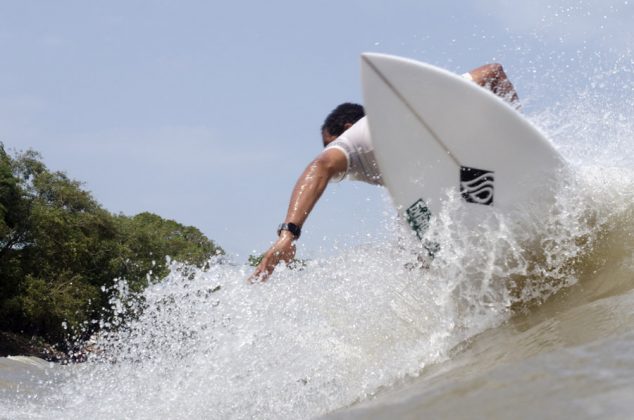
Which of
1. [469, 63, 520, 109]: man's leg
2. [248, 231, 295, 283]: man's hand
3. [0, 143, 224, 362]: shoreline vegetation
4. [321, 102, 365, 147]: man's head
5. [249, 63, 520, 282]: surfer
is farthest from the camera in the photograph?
[0, 143, 224, 362]: shoreline vegetation

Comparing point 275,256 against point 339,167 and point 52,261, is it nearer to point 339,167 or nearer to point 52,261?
point 339,167

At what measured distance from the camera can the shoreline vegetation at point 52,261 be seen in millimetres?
28594

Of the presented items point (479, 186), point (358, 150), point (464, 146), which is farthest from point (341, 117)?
point (479, 186)

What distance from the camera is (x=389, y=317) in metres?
4.07

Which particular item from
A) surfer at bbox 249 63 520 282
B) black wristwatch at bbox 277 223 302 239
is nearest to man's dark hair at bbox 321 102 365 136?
surfer at bbox 249 63 520 282

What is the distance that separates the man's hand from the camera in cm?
388

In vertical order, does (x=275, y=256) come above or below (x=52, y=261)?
below

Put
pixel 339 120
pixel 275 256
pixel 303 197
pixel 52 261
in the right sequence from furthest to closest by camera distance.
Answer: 1. pixel 52 261
2. pixel 339 120
3. pixel 303 197
4. pixel 275 256

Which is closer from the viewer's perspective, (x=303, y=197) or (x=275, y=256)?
(x=275, y=256)

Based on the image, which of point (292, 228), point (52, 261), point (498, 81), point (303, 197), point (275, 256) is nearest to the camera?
point (275, 256)

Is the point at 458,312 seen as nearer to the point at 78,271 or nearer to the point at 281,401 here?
the point at 281,401

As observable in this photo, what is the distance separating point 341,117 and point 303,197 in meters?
0.87

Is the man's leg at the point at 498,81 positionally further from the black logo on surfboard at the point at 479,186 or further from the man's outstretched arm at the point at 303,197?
the man's outstretched arm at the point at 303,197

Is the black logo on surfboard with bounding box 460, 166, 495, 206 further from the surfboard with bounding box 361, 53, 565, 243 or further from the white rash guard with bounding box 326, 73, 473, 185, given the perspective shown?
the white rash guard with bounding box 326, 73, 473, 185
